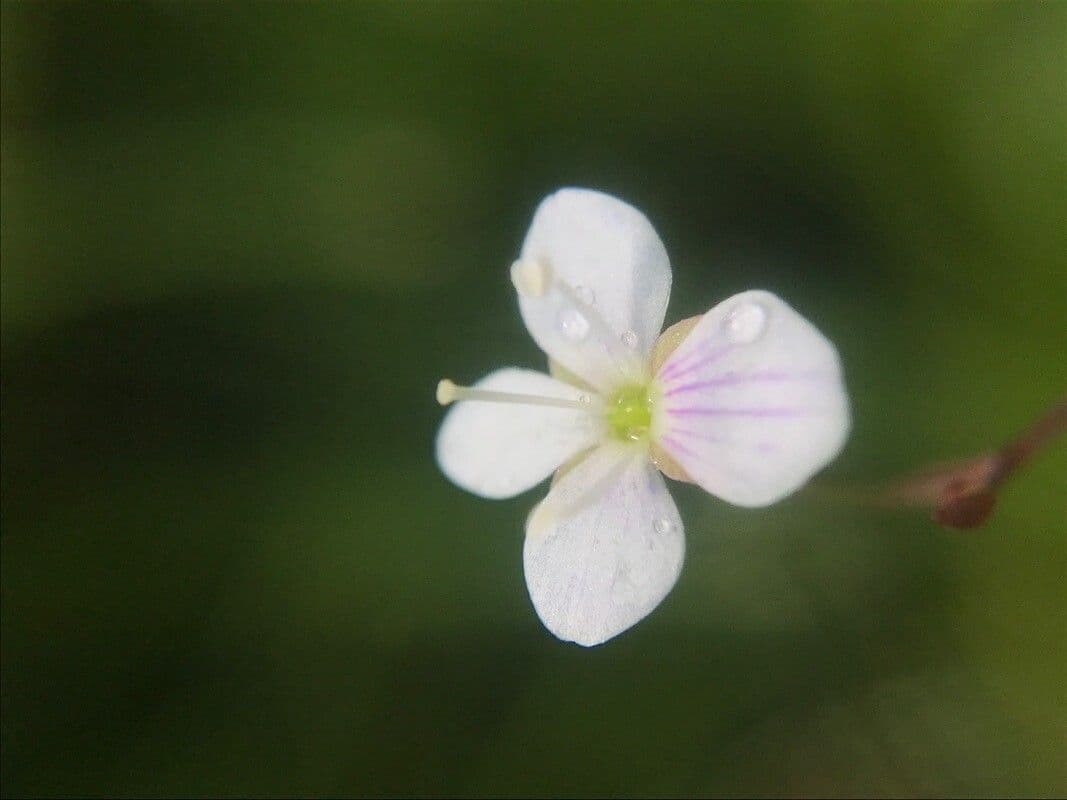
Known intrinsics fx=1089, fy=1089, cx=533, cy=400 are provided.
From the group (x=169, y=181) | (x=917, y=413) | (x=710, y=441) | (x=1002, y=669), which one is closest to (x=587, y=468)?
(x=710, y=441)

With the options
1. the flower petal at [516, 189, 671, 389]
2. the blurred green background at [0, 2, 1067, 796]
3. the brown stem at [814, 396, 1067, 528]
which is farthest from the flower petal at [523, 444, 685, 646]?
the blurred green background at [0, 2, 1067, 796]

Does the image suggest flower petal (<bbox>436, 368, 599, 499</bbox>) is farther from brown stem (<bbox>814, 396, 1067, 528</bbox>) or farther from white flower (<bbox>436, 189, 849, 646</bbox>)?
brown stem (<bbox>814, 396, 1067, 528</bbox>)

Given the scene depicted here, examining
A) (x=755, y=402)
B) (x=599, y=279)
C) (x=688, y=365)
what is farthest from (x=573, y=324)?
(x=755, y=402)

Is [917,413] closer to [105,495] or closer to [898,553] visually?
[898,553]

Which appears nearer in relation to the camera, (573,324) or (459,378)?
(573,324)

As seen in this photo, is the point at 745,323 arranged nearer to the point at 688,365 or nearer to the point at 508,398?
the point at 688,365
